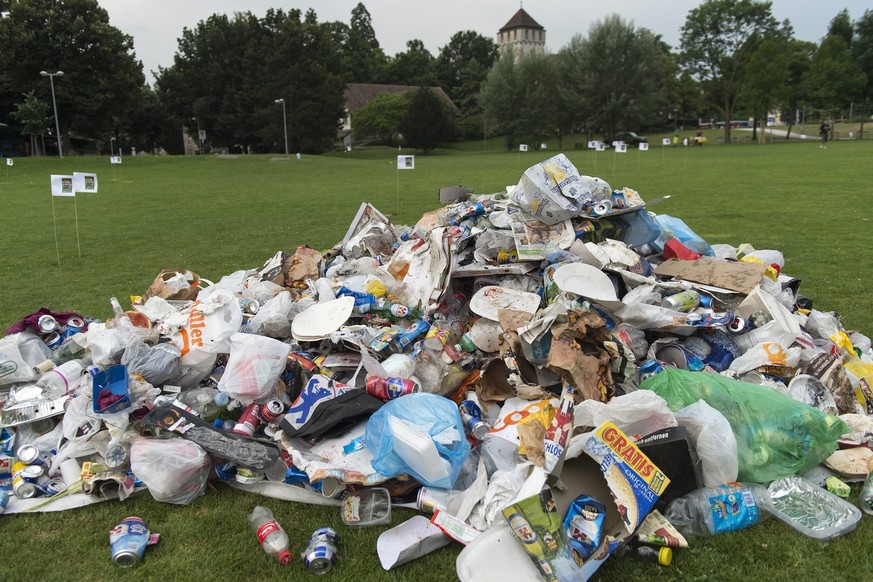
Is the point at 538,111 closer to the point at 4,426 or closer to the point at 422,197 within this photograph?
the point at 422,197

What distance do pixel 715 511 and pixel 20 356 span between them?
410 cm

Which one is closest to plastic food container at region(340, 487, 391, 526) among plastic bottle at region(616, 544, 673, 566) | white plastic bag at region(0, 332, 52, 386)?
plastic bottle at region(616, 544, 673, 566)

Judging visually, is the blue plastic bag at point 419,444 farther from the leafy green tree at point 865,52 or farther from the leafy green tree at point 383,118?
the leafy green tree at point 865,52

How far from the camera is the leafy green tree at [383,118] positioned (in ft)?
163

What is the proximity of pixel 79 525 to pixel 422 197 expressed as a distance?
44.4 feet

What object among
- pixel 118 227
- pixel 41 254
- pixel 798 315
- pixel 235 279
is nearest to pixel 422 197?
pixel 118 227

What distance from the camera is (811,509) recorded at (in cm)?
268

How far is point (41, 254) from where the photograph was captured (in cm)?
952

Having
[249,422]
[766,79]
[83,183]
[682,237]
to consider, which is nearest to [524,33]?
[766,79]

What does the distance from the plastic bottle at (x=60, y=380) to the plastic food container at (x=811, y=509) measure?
12.8 feet

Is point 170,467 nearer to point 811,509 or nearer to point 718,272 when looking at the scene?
point 811,509

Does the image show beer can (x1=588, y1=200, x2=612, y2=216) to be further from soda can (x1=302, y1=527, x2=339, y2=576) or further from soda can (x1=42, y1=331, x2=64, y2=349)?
soda can (x1=42, y1=331, x2=64, y2=349)

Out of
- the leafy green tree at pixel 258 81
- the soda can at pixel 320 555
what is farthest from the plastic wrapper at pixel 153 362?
the leafy green tree at pixel 258 81

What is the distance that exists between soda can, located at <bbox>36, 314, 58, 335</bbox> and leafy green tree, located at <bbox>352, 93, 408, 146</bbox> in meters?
45.9
